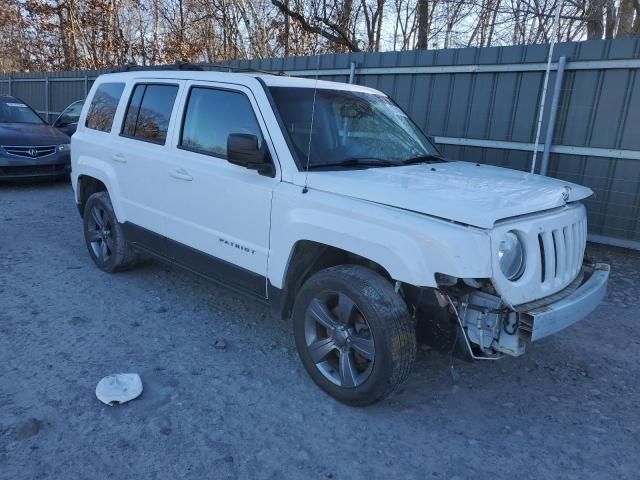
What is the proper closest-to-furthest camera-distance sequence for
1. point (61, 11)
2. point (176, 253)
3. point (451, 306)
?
A: point (451, 306)
point (176, 253)
point (61, 11)

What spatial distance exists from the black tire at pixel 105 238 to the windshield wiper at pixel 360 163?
253 cm

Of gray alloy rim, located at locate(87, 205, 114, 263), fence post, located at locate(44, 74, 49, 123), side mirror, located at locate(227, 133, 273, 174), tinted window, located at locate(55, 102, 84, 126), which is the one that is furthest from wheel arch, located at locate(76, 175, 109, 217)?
fence post, located at locate(44, 74, 49, 123)

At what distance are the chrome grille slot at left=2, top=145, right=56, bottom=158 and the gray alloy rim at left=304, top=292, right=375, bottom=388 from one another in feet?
27.2

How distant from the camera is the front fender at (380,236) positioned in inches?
104

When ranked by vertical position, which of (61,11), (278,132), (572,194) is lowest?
(572,194)

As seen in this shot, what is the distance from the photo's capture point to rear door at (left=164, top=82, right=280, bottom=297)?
3.61 meters

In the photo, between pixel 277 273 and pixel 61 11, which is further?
pixel 61 11

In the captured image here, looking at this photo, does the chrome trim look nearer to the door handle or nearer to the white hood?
the door handle

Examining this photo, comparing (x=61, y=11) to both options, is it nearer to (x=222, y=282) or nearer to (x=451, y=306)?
(x=222, y=282)

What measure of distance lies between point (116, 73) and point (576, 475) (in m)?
5.18

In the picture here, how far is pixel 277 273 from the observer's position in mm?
3525

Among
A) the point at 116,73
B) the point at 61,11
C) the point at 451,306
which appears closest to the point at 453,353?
the point at 451,306

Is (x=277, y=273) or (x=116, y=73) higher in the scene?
(x=116, y=73)

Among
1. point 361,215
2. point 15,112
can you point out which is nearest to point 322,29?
point 15,112
